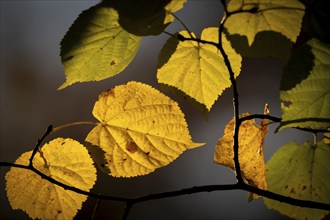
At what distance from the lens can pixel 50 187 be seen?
0.83 m

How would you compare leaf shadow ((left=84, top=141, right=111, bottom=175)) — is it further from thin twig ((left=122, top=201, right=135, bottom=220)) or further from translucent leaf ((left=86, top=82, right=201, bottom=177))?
thin twig ((left=122, top=201, right=135, bottom=220))

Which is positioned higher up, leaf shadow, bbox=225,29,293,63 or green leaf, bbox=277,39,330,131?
leaf shadow, bbox=225,29,293,63

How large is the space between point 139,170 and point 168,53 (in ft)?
0.68

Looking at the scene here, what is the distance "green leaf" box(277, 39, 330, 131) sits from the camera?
0.61m

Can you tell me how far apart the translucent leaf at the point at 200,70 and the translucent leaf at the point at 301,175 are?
181 mm

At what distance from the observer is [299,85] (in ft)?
2.06

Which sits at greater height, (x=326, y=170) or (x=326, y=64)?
(x=326, y=64)

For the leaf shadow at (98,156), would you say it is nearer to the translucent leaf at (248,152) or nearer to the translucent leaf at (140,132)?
the translucent leaf at (140,132)

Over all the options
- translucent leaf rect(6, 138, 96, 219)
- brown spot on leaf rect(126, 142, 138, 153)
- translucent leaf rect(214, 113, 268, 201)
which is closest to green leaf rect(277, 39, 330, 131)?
translucent leaf rect(214, 113, 268, 201)

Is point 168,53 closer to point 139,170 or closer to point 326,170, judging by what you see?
point 139,170

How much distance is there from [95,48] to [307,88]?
1.15ft

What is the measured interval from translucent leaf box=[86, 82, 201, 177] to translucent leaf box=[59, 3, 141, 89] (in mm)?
81

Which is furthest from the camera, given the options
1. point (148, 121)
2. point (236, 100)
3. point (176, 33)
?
point (148, 121)

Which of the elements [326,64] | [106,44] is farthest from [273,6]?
[106,44]
